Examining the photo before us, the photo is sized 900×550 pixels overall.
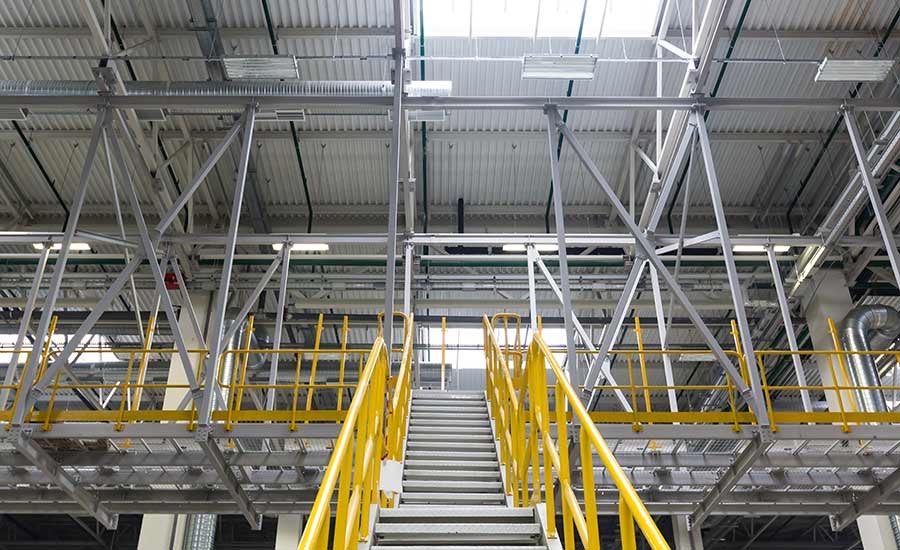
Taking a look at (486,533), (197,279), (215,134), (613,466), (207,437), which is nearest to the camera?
(613,466)

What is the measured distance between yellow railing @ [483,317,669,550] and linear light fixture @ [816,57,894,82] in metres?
7.54

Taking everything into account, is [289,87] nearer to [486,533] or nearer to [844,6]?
[486,533]

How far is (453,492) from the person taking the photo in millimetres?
7883

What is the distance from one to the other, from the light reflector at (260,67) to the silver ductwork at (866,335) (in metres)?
13.7

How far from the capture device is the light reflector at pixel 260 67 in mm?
11508

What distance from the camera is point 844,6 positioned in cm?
1452

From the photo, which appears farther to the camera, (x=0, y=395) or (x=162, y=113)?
(x=0, y=395)

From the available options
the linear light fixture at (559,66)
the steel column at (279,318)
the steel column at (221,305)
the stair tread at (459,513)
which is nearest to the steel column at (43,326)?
the steel column at (221,305)

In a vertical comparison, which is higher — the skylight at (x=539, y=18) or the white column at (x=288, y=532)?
the skylight at (x=539, y=18)

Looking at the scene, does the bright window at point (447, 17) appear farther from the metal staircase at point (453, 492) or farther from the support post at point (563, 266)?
the metal staircase at point (453, 492)

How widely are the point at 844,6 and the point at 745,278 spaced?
711 cm

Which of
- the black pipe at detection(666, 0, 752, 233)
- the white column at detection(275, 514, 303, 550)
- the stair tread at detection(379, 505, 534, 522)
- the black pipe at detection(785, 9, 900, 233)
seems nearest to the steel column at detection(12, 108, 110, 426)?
the stair tread at detection(379, 505, 534, 522)

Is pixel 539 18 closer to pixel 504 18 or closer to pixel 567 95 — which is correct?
pixel 504 18

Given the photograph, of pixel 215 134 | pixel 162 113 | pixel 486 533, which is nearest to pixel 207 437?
pixel 486 533
